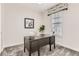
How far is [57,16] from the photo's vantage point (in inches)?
163

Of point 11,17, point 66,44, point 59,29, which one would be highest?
point 11,17

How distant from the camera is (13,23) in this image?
12.5 feet

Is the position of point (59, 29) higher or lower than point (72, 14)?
lower

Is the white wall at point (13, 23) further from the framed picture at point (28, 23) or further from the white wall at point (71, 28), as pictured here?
the white wall at point (71, 28)

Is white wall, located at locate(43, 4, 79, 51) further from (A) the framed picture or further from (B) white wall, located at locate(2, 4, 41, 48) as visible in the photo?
(B) white wall, located at locate(2, 4, 41, 48)

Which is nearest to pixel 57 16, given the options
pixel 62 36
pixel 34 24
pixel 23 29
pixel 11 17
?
pixel 62 36

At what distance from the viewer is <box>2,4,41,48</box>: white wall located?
138 inches

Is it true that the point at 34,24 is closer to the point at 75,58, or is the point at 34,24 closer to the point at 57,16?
the point at 57,16

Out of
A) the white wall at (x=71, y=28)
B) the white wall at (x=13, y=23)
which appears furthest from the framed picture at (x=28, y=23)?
the white wall at (x=71, y=28)

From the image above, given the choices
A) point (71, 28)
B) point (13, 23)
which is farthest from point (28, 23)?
point (71, 28)

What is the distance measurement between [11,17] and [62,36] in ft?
9.83

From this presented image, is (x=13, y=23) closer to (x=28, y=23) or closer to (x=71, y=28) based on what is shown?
(x=28, y=23)

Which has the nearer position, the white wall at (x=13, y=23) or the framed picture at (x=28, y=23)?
the white wall at (x=13, y=23)

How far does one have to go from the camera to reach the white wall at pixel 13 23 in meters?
3.51
